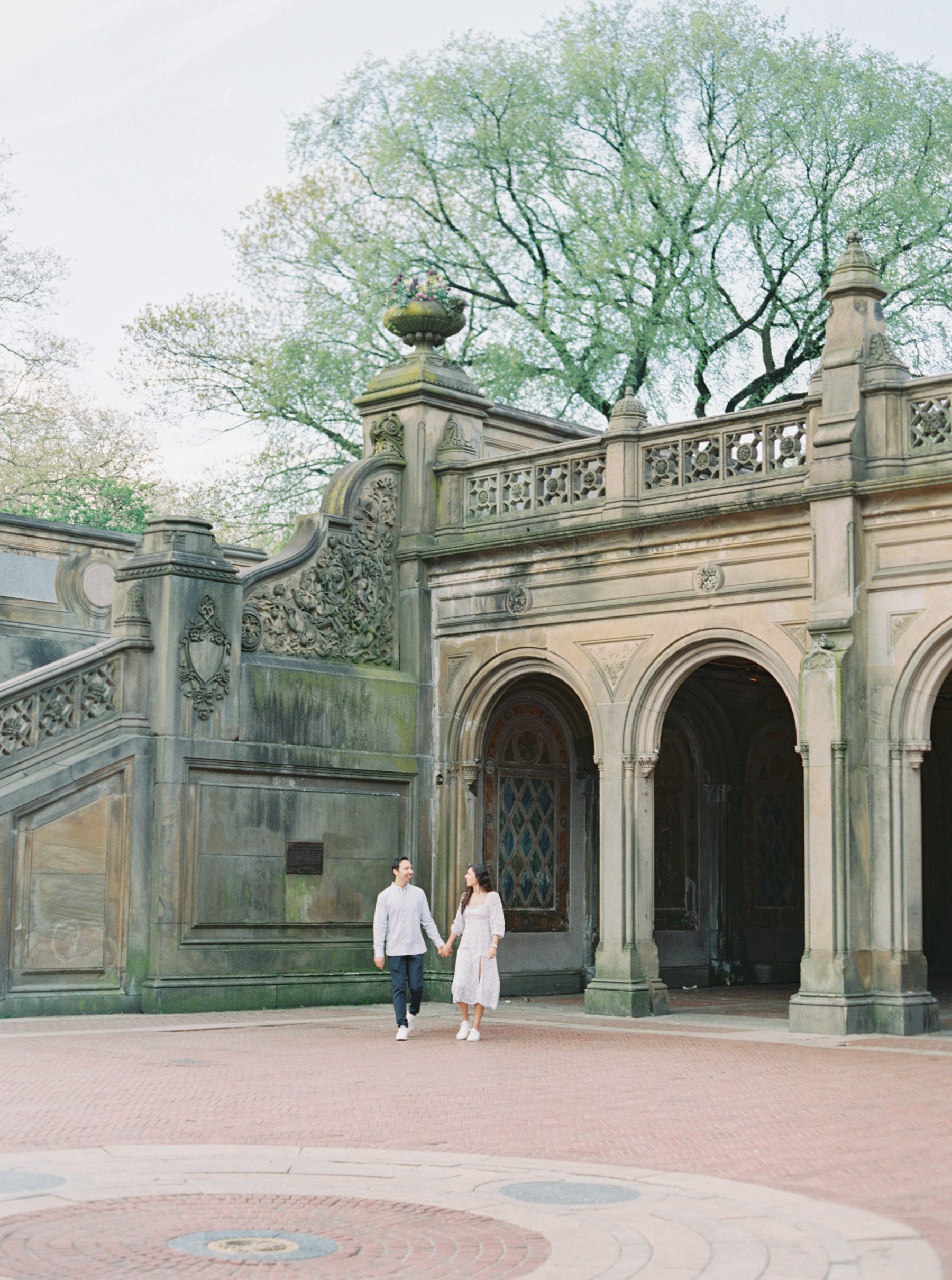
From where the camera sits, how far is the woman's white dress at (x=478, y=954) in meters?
14.9

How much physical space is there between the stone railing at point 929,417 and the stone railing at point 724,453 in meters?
1.06

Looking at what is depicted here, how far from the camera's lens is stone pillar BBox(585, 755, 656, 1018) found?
55.6 feet

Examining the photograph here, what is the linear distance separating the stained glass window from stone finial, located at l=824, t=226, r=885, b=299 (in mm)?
6409

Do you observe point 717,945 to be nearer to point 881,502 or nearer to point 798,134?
point 881,502

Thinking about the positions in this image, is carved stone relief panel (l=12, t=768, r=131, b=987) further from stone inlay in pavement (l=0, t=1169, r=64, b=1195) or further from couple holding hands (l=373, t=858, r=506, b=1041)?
stone inlay in pavement (l=0, t=1169, r=64, b=1195)

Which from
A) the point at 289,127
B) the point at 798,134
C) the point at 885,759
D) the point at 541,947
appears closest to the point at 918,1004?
the point at 885,759

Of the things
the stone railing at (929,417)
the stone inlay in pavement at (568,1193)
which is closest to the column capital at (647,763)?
the stone railing at (929,417)

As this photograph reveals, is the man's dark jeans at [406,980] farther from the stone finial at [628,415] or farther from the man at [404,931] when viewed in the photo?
the stone finial at [628,415]

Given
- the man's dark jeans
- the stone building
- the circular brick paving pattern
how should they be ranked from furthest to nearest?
the stone building, the man's dark jeans, the circular brick paving pattern

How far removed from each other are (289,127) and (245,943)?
2055 cm

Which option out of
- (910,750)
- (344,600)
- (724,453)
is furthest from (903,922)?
(344,600)

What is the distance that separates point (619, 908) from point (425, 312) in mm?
7543

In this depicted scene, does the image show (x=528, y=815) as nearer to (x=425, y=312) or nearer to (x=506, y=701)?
(x=506, y=701)

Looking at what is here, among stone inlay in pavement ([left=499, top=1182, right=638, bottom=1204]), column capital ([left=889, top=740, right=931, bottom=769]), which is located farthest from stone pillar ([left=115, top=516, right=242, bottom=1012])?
stone inlay in pavement ([left=499, top=1182, right=638, bottom=1204])
